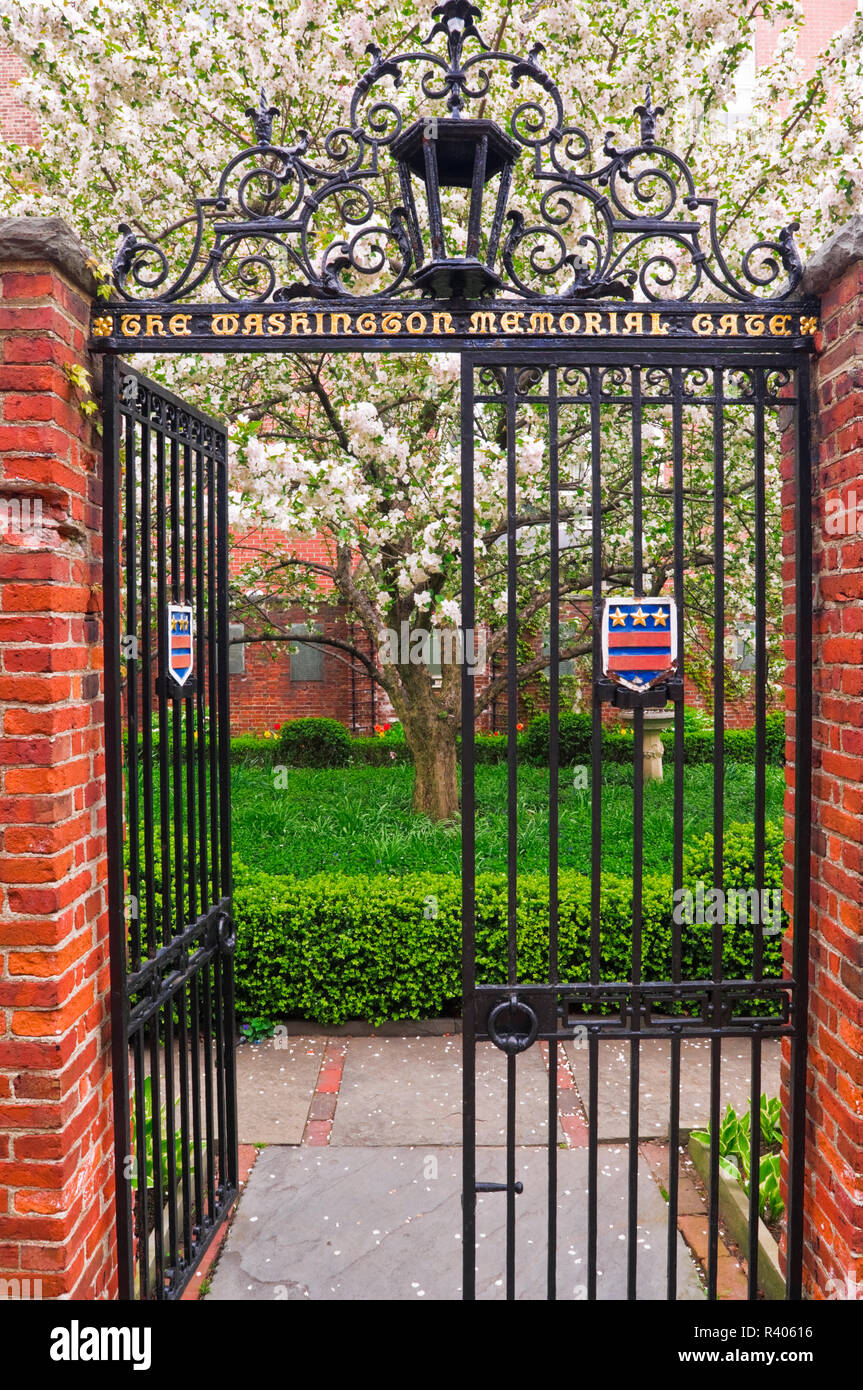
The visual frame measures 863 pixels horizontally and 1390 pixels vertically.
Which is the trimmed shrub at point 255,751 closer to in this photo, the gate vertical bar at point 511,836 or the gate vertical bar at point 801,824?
the gate vertical bar at point 511,836

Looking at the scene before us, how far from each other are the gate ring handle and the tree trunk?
19.2 feet

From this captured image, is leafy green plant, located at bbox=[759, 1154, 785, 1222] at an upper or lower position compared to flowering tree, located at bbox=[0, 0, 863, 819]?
lower

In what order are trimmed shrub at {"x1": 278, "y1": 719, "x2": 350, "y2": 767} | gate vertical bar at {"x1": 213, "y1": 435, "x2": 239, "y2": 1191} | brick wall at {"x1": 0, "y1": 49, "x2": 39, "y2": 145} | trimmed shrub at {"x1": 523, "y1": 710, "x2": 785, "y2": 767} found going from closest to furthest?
gate vertical bar at {"x1": 213, "y1": 435, "x2": 239, "y2": 1191}, brick wall at {"x1": 0, "y1": 49, "x2": 39, "y2": 145}, trimmed shrub at {"x1": 523, "y1": 710, "x2": 785, "y2": 767}, trimmed shrub at {"x1": 278, "y1": 719, "x2": 350, "y2": 767}

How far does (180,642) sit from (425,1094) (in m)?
2.97

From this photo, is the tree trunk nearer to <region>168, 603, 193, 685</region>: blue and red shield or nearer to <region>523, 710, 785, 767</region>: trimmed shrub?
<region>523, 710, 785, 767</region>: trimmed shrub

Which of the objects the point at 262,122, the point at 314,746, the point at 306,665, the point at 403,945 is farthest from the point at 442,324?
the point at 306,665

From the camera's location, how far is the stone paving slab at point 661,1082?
181 inches

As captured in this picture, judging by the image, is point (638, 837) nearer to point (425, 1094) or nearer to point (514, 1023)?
point (514, 1023)

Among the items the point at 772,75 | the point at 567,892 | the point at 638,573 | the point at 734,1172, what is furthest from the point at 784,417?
the point at 772,75

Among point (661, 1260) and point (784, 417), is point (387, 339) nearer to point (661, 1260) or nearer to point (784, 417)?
point (784, 417)

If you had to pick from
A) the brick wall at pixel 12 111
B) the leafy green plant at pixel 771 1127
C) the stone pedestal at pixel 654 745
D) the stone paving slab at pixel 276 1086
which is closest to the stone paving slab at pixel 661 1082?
the leafy green plant at pixel 771 1127

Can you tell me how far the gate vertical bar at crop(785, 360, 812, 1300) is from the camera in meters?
2.63

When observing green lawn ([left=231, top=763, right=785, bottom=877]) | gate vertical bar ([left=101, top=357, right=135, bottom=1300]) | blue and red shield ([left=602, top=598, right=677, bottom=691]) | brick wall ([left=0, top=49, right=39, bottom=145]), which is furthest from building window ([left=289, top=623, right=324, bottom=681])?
blue and red shield ([left=602, top=598, right=677, bottom=691])

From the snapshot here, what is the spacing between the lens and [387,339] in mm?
2617
